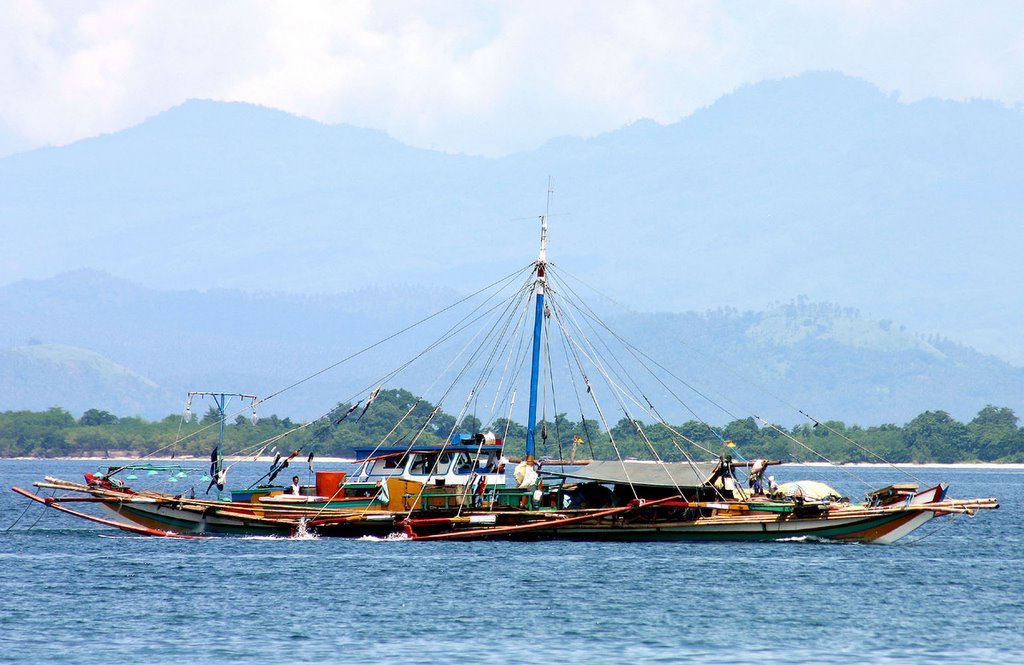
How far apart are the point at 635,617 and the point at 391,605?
772 centimetres

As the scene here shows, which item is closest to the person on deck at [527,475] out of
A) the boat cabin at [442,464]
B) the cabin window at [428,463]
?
the boat cabin at [442,464]

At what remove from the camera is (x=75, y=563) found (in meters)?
61.6

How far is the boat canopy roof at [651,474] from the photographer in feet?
222

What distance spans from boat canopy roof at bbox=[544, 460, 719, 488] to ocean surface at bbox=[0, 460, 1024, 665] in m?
2.75

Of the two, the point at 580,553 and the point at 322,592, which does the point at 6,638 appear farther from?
the point at 580,553

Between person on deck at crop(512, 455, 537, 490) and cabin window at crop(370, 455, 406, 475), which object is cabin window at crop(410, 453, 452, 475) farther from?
person on deck at crop(512, 455, 537, 490)

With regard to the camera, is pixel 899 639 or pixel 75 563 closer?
pixel 899 639

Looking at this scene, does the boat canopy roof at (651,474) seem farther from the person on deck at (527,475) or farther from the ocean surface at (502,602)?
the ocean surface at (502,602)

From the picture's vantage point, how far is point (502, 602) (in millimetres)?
51031

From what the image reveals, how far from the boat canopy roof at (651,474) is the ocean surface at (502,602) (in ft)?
9.04

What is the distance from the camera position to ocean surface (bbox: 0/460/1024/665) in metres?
42.8

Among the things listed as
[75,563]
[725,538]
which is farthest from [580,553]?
[75,563]

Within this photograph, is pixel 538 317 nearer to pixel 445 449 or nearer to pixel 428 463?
pixel 445 449

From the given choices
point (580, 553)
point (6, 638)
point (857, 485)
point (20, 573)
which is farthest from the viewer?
point (857, 485)
